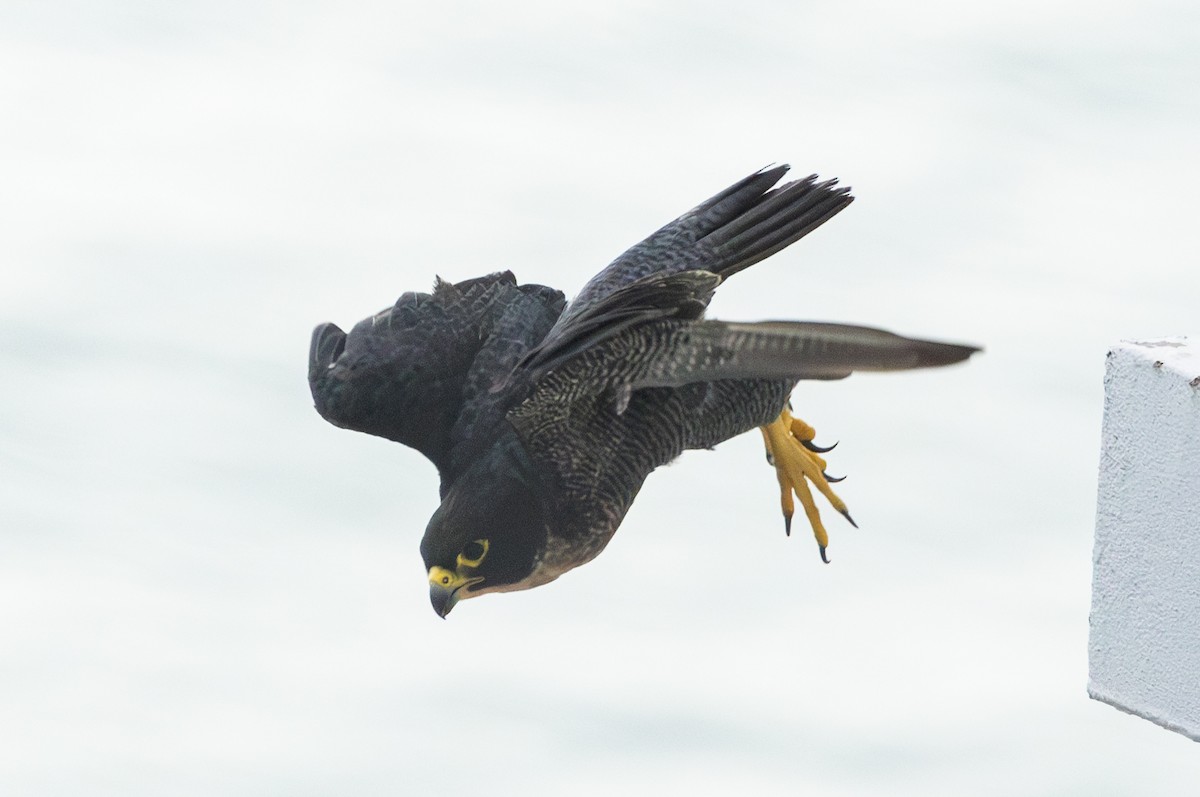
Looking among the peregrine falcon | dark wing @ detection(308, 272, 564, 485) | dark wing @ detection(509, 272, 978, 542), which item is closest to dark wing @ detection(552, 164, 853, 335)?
the peregrine falcon

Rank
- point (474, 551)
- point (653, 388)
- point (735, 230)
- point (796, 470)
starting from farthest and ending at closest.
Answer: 1. point (796, 470)
2. point (735, 230)
3. point (653, 388)
4. point (474, 551)

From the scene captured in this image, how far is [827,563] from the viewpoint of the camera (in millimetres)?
8789

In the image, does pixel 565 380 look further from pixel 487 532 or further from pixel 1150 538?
pixel 1150 538

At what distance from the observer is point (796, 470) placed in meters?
9.03

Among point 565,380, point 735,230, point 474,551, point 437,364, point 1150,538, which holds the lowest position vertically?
point 474,551

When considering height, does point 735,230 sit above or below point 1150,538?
above

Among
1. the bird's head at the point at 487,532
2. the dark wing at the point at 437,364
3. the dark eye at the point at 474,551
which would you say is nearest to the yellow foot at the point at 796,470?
the dark wing at the point at 437,364

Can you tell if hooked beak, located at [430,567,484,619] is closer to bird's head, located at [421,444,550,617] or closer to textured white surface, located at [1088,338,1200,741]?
bird's head, located at [421,444,550,617]

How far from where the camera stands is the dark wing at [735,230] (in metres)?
8.12

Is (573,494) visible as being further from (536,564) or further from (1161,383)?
(1161,383)

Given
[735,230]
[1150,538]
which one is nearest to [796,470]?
[735,230]

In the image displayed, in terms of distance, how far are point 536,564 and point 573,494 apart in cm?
25

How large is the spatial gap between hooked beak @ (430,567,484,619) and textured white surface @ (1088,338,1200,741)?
2.19 m

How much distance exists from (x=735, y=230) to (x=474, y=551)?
4.72 feet
